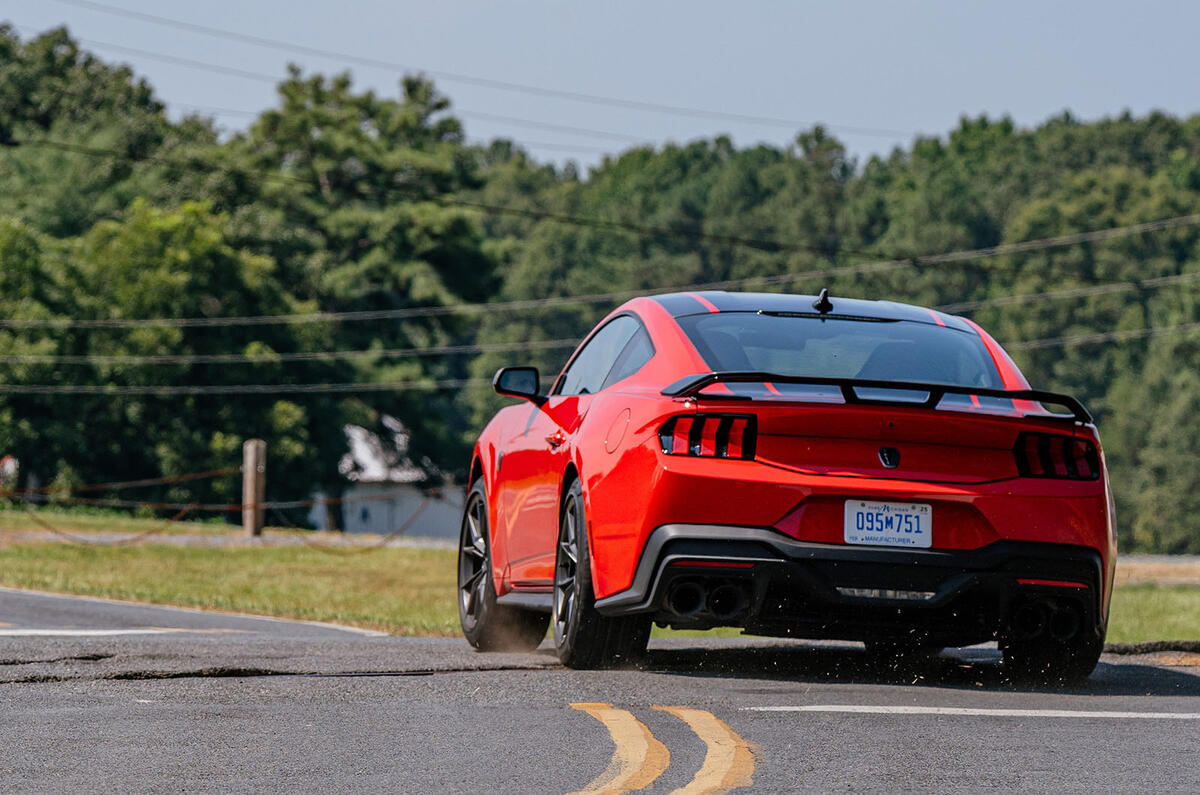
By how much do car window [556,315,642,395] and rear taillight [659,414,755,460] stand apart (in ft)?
3.82

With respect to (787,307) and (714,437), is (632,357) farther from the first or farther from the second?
(714,437)

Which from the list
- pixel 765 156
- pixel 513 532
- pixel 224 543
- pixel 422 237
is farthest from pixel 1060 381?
pixel 513 532

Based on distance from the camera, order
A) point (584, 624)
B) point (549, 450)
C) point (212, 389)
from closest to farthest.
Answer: point (584, 624) → point (549, 450) → point (212, 389)

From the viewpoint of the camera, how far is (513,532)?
30.2ft

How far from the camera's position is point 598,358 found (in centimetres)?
891

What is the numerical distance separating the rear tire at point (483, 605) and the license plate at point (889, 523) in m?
2.55

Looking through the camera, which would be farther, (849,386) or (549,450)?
(549,450)

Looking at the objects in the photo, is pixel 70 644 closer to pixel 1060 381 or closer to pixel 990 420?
pixel 990 420

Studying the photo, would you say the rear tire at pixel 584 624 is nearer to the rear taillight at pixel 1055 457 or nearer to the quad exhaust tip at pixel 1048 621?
the quad exhaust tip at pixel 1048 621

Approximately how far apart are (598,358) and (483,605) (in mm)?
1579

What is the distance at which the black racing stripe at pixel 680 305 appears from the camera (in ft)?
26.9

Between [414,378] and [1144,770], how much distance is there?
65.5 m

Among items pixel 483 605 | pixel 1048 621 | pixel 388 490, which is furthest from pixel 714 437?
pixel 388 490

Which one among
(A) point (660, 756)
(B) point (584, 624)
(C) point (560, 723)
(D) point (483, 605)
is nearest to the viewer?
(A) point (660, 756)
